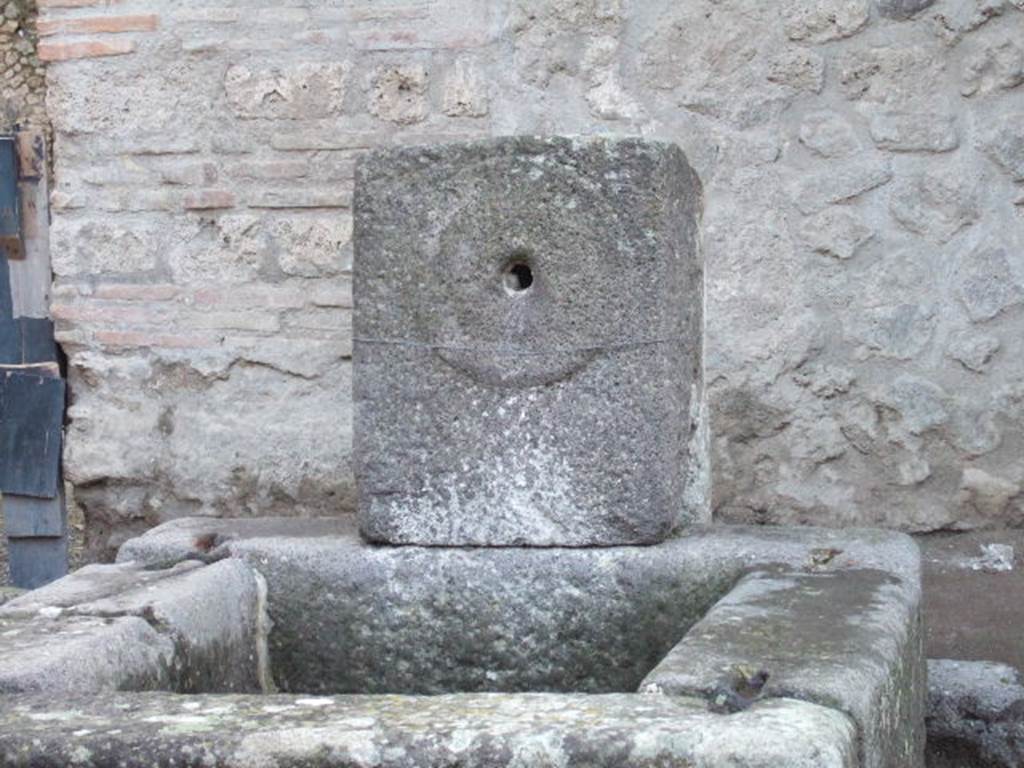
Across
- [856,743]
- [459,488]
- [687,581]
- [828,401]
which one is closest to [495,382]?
[459,488]

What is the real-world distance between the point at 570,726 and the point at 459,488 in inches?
45.2

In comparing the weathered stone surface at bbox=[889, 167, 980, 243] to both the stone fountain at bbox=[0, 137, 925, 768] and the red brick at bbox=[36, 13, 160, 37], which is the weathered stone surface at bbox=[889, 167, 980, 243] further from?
the red brick at bbox=[36, 13, 160, 37]

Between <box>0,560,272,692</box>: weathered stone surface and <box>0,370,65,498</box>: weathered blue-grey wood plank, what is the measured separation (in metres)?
2.04

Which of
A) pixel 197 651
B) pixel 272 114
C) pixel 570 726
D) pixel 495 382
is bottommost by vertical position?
pixel 197 651

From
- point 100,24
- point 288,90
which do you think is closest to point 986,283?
point 288,90

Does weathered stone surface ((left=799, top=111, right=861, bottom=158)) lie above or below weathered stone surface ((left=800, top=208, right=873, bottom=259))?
above

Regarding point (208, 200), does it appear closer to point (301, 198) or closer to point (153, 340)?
point (301, 198)

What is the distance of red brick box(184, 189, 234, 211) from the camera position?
484 cm

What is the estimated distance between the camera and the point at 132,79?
4914 millimetres

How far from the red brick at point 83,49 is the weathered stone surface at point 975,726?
3.02m

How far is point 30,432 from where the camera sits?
16.6ft

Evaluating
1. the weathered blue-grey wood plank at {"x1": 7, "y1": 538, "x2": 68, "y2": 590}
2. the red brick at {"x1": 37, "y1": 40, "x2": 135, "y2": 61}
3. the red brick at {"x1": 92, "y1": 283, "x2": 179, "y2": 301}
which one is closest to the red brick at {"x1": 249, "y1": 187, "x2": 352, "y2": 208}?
the red brick at {"x1": 92, "y1": 283, "x2": 179, "y2": 301}

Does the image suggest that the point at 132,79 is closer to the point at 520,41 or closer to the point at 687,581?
the point at 520,41

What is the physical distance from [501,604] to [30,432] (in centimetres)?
252
